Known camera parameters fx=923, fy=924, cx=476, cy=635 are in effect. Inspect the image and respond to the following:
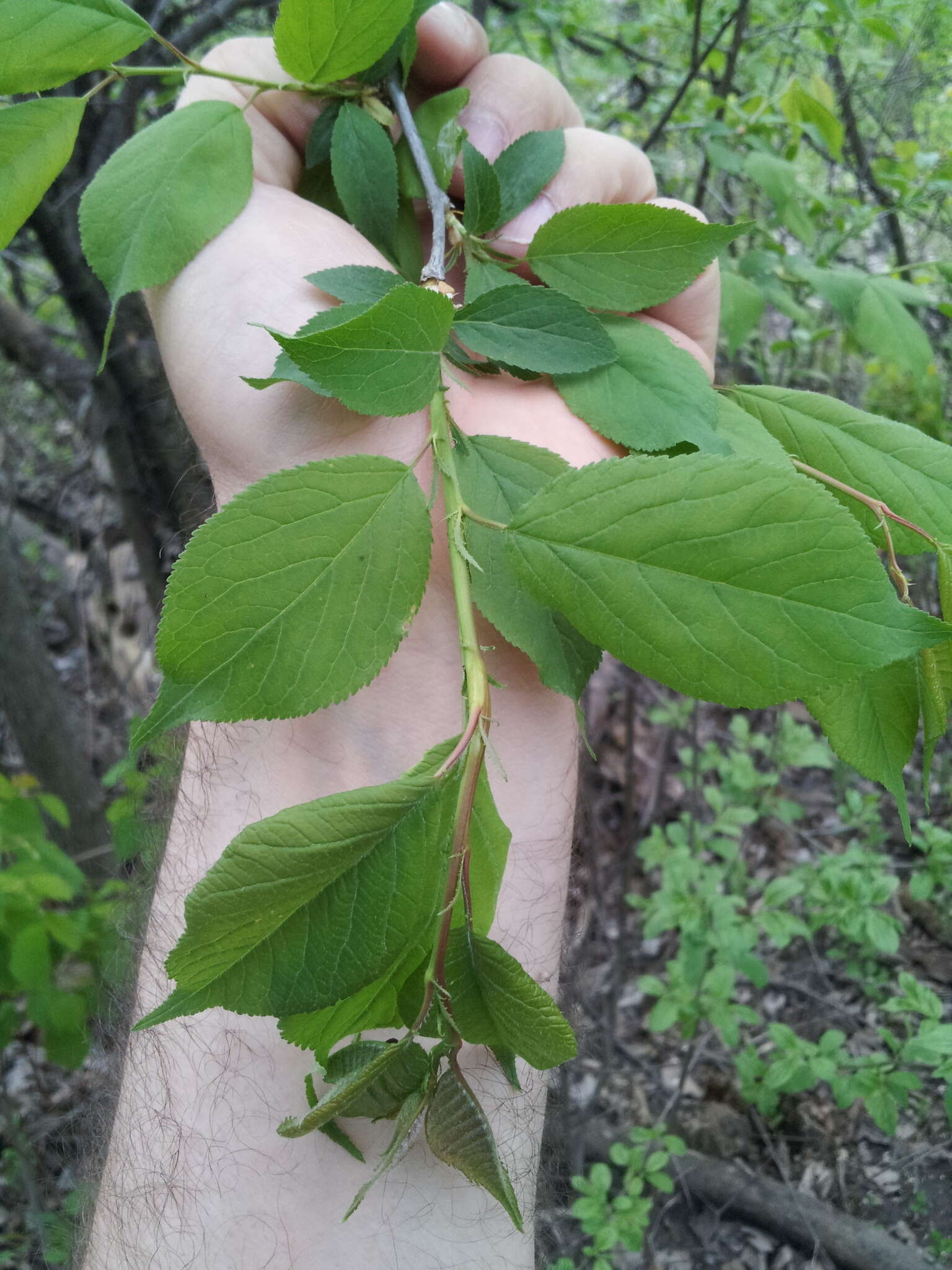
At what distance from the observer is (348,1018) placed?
500mm

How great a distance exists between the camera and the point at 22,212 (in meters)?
0.67

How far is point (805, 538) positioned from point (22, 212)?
60 cm

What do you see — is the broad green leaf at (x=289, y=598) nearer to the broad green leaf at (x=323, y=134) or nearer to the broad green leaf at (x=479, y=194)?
the broad green leaf at (x=479, y=194)

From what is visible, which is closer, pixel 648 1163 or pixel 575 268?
pixel 575 268

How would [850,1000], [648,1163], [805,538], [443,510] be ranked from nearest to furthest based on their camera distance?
[805,538] → [443,510] → [648,1163] → [850,1000]

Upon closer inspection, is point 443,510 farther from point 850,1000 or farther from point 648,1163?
point 850,1000

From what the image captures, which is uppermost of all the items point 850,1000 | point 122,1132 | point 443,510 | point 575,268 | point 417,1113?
point 575,268

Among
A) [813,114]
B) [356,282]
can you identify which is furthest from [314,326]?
[813,114]

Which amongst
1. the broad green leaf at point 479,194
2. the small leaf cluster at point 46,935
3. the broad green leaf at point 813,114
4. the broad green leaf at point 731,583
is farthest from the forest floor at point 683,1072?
the broad green leaf at point 813,114

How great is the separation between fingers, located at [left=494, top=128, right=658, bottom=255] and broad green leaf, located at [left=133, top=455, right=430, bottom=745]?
0.42m

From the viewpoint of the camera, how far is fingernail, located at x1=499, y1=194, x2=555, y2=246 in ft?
2.63

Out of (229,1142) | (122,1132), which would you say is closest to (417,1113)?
(229,1142)

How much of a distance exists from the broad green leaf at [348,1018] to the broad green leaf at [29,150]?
559 mm

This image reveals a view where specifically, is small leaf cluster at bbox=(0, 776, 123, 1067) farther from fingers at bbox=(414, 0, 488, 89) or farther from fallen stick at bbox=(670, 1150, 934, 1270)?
fingers at bbox=(414, 0, 488, 89)
